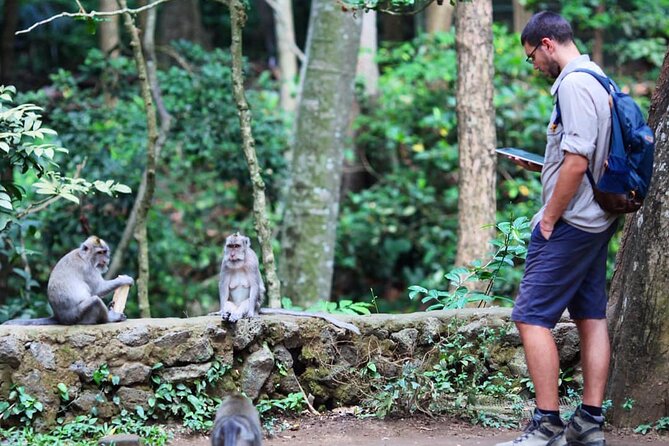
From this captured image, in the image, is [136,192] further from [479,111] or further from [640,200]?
[640,200]

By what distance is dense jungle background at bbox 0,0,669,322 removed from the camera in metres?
10.8

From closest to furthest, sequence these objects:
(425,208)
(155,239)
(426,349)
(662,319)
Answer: (662,319) → (426,349) → (155,239) → (425,208)

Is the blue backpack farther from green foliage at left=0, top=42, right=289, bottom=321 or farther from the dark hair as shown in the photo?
green foliage at left=0, top=42, right=289, bottom=321

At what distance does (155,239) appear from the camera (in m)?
11.8

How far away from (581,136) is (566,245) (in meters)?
0.58

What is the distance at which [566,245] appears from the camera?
4.73m

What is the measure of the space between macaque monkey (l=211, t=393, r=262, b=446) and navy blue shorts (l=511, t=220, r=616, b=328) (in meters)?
1.49

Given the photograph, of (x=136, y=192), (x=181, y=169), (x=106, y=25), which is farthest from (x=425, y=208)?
(x=106, y=25)

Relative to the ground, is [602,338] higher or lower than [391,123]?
lower

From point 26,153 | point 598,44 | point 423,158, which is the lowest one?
point 423,158

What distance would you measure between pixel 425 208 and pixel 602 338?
348 inches

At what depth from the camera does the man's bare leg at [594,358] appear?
16.1 feet

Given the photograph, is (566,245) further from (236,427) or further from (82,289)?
(82,289)

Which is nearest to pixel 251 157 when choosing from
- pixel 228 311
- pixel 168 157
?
pixel 228 311
